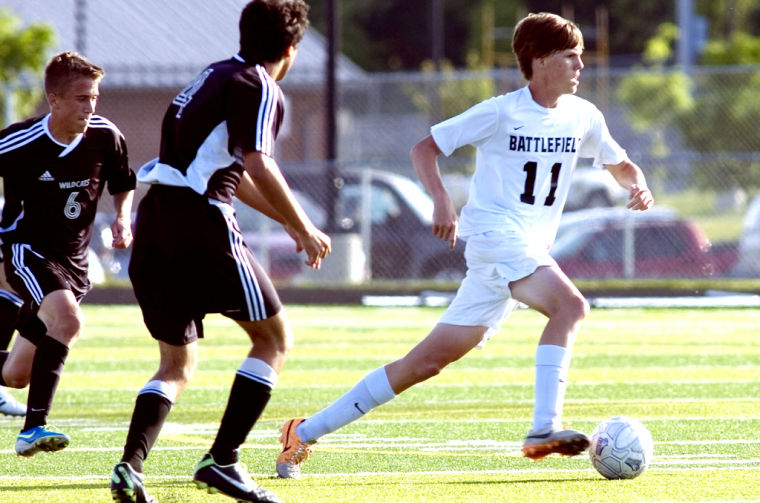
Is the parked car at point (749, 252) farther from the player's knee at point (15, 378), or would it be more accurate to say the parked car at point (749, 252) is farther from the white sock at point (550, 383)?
the white sock at point (550, 383)

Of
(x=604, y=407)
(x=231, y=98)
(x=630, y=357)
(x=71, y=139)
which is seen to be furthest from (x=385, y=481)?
(x=630, y=357)

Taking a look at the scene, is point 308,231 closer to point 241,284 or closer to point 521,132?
point 241,284

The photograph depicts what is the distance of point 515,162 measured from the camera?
6457 millimetres

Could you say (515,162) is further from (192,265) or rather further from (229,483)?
(229,483)

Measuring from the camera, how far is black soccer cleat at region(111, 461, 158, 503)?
525cm

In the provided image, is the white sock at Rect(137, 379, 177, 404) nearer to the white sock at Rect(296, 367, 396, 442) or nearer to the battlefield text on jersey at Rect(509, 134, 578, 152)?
the white sock at Rect(296, 367, 396, 442)

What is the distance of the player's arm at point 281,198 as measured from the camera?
5207 millimetres

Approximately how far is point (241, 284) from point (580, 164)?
66.6 ft

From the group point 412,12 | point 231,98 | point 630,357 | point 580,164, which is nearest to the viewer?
point 231,98

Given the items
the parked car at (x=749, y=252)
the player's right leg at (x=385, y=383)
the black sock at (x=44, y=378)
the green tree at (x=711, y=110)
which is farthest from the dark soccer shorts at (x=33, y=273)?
the green tree at (x=711, y=110)

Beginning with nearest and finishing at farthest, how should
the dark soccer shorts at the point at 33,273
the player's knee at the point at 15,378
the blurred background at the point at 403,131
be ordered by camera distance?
1. the dark soccer shorts at the point at 33,273
2. the player's knee at the point at 15,378
3. the blurred background at the point at 403,131

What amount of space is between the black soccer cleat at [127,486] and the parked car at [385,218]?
46.1 ft

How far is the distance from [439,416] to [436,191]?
2564mm

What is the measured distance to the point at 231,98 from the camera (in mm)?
5297
